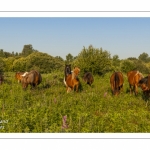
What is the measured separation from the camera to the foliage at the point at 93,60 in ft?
65.4

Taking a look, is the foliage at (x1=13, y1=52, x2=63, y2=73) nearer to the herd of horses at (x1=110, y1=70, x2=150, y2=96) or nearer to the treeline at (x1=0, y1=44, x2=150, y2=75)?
the treeline at (x1=0, y1=44, x2=150, y2=75)

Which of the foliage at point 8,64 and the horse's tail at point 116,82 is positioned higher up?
the foliage at point 8,64

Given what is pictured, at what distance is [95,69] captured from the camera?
66.9 ft

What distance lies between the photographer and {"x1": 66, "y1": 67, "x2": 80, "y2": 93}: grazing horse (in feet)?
42.1

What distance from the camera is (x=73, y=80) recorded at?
42.5 ft

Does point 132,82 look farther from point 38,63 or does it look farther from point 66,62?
point 38,63

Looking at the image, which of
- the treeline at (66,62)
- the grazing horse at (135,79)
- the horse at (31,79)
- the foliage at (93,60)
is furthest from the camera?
the foliage at (93,60)

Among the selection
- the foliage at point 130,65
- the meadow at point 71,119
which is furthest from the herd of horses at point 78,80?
the foliage at point 130,65

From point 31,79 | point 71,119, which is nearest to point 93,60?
point 31,79

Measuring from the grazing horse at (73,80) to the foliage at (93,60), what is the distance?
22.3 ft

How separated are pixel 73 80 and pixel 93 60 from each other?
23.9 ft

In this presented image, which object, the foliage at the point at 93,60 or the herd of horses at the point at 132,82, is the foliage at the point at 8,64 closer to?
the foliage at the point at 93,60
